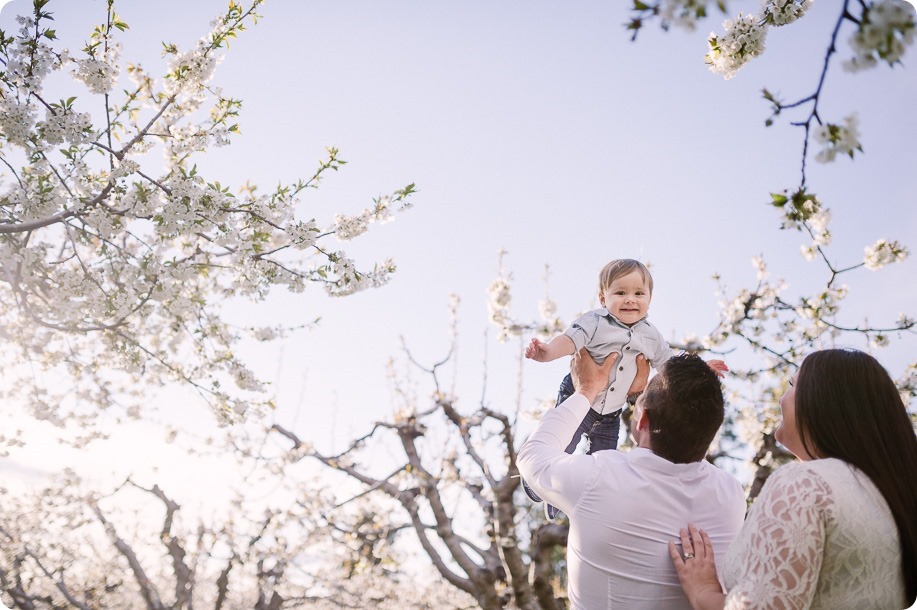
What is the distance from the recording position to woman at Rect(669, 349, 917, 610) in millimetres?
1234

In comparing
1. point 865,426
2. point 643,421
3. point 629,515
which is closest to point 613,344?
point 643,421

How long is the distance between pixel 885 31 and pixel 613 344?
1500mm

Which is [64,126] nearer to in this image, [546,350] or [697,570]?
[546,350]

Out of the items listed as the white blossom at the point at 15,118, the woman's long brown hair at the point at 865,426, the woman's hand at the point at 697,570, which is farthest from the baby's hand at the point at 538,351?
the white blossom at the point at 15,118

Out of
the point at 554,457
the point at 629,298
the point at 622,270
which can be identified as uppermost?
the point at 622,270

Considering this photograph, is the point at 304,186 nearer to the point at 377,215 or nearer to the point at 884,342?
the point at 377,215

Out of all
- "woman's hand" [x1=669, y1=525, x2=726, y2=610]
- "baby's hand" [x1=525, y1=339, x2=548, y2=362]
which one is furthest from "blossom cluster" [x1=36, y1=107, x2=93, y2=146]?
"woman's hand" [x1=669, y1=525, x2=726, y2=610]

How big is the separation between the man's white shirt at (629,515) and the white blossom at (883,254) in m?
4.70

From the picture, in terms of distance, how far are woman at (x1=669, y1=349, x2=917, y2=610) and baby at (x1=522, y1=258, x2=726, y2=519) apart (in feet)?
3.86

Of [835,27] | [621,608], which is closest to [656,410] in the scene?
[621,608]

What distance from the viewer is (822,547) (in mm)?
1234

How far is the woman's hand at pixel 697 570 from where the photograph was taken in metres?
1.48

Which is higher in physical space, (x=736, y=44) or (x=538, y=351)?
(x=736, y=44)

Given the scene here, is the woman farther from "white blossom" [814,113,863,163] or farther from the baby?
the baby
